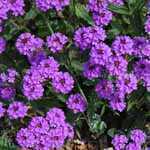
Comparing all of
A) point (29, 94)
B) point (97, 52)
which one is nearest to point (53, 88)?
point (29, 94)

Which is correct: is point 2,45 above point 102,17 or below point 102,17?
below

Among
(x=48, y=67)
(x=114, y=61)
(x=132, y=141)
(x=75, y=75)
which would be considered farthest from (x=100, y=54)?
(x=132, y=141)

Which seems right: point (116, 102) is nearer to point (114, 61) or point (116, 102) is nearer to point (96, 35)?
point (114, 61)

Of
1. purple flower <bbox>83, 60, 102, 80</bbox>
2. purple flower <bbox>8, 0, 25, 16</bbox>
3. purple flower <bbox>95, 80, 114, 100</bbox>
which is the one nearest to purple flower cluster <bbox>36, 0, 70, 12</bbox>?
purple flower <bbox>8, 0, 25, 16</bbox>

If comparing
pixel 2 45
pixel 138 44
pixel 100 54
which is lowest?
pixel 100 54

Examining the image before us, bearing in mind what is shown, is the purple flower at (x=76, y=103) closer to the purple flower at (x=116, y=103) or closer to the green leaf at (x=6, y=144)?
the purple flower at (x=116, y=103)

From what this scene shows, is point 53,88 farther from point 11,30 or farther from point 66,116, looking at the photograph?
point 11,30

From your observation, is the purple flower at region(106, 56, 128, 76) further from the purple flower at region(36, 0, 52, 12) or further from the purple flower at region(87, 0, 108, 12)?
the purple flower at region(36, 0, 52, 12)
